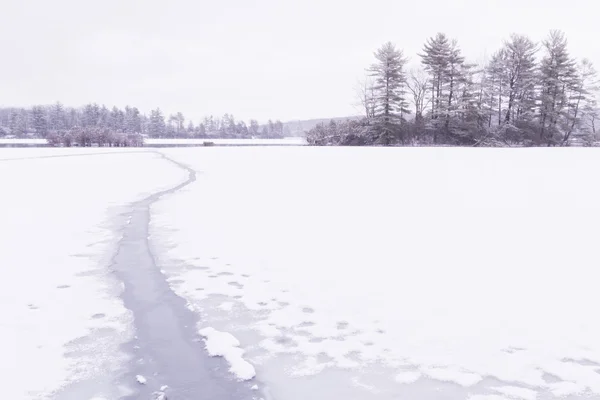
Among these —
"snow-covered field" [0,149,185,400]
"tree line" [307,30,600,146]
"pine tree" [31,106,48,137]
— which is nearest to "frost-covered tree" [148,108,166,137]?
"pine tree" [31,106,48,137]

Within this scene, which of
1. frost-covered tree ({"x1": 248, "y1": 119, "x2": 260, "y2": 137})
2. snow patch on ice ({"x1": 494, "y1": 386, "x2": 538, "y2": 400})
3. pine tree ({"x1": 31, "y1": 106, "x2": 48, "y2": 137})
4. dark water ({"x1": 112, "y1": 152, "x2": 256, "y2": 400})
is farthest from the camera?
frost-covered tree ({"x1": 248, "y1": 119, "x2": 260, "y2": 137})

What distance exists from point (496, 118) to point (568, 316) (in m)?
Result: 49.9

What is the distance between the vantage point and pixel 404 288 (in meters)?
5.68

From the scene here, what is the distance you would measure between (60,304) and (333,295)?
10.9ft

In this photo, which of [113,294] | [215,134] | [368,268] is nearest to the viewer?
[113,294]

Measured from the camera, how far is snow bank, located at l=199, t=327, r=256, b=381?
3854mm

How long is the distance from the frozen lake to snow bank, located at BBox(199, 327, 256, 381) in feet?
0.06

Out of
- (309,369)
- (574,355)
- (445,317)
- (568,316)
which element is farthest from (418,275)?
(309,369)

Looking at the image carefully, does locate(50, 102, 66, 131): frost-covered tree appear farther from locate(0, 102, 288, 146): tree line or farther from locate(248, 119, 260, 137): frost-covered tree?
locate(248, 119, 260, 137): frost-covered tree

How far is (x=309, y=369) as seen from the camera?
12.8 ft

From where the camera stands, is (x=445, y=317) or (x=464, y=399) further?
(x=445, y=317)

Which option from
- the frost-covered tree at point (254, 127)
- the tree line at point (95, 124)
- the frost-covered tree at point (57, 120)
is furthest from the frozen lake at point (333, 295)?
the frost-covered tree at point (254, 127)

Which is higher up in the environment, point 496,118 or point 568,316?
point 496,118

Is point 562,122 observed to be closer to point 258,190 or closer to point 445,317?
point 258,190
